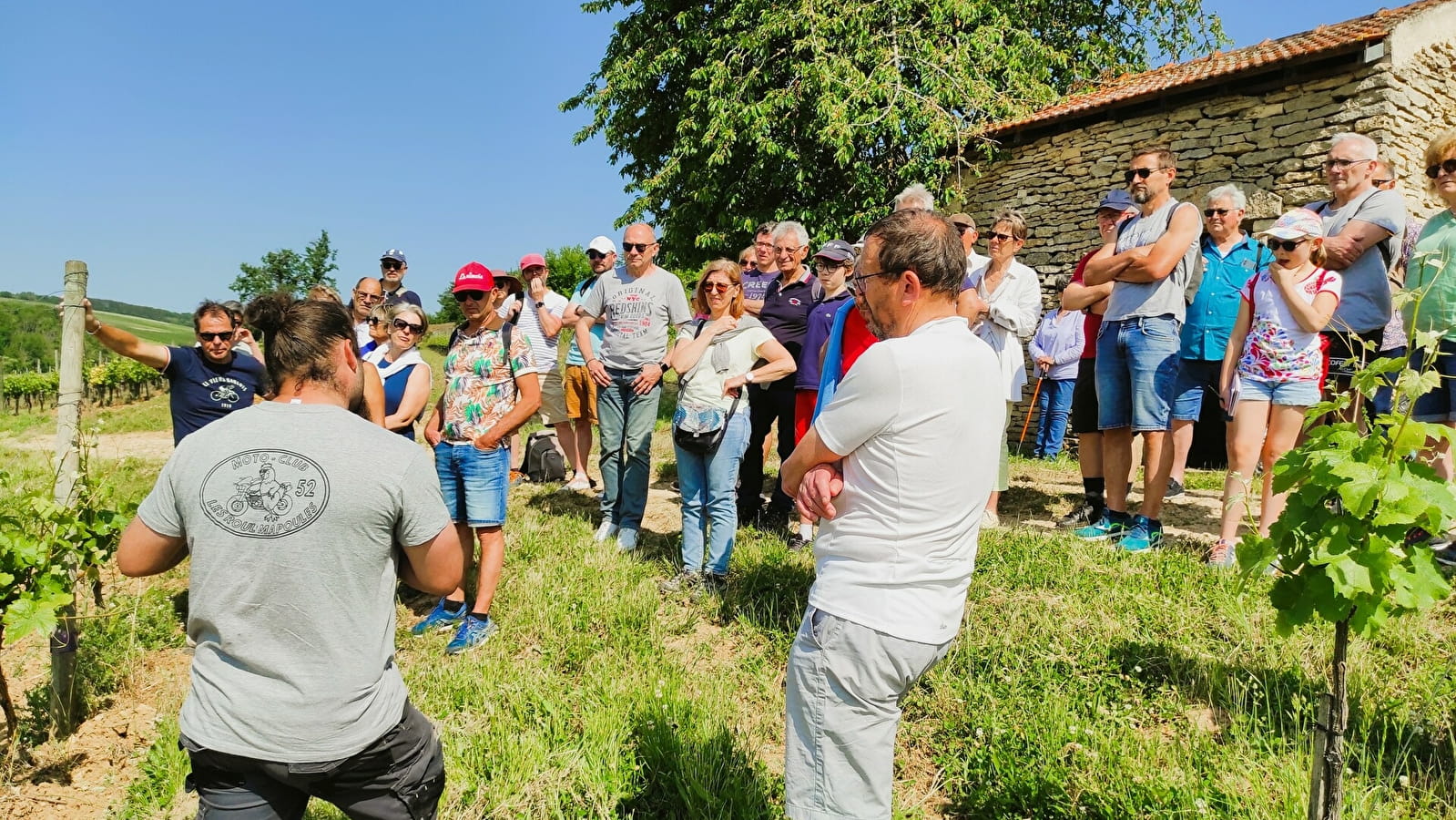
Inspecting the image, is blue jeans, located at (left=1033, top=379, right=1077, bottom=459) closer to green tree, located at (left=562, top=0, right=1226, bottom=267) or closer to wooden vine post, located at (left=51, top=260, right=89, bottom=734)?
green tree, located at (left=562, top=0, right=1226, bottom=267)

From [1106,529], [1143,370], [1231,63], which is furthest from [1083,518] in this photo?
[1231,63]

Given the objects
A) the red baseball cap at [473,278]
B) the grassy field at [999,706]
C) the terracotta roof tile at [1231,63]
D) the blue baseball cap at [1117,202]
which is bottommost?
the grassy field at [999,706]

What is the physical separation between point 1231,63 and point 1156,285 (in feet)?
24.6

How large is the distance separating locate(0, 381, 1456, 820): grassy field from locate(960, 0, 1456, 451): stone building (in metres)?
7.26

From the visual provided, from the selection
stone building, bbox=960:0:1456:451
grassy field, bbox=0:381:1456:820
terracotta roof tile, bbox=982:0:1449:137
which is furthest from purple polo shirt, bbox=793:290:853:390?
terracotta roof tile, bbox=982:0:1449:137

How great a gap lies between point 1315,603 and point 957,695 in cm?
147

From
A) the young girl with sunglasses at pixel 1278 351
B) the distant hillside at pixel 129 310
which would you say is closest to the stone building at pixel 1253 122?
the young girl with sunglasses at pixel 1278 351

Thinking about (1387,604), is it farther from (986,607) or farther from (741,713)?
(741,713)

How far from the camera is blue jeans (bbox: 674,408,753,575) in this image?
4.61 meters

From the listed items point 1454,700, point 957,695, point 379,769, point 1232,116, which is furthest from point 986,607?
point 1232,116

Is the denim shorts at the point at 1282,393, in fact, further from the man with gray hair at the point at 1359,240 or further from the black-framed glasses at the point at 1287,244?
the black-framed glasses at the point at 1287,244

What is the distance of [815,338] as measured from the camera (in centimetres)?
497

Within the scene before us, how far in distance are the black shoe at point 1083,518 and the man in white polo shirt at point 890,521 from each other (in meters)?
3.86

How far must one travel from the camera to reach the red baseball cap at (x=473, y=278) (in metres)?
4.32
